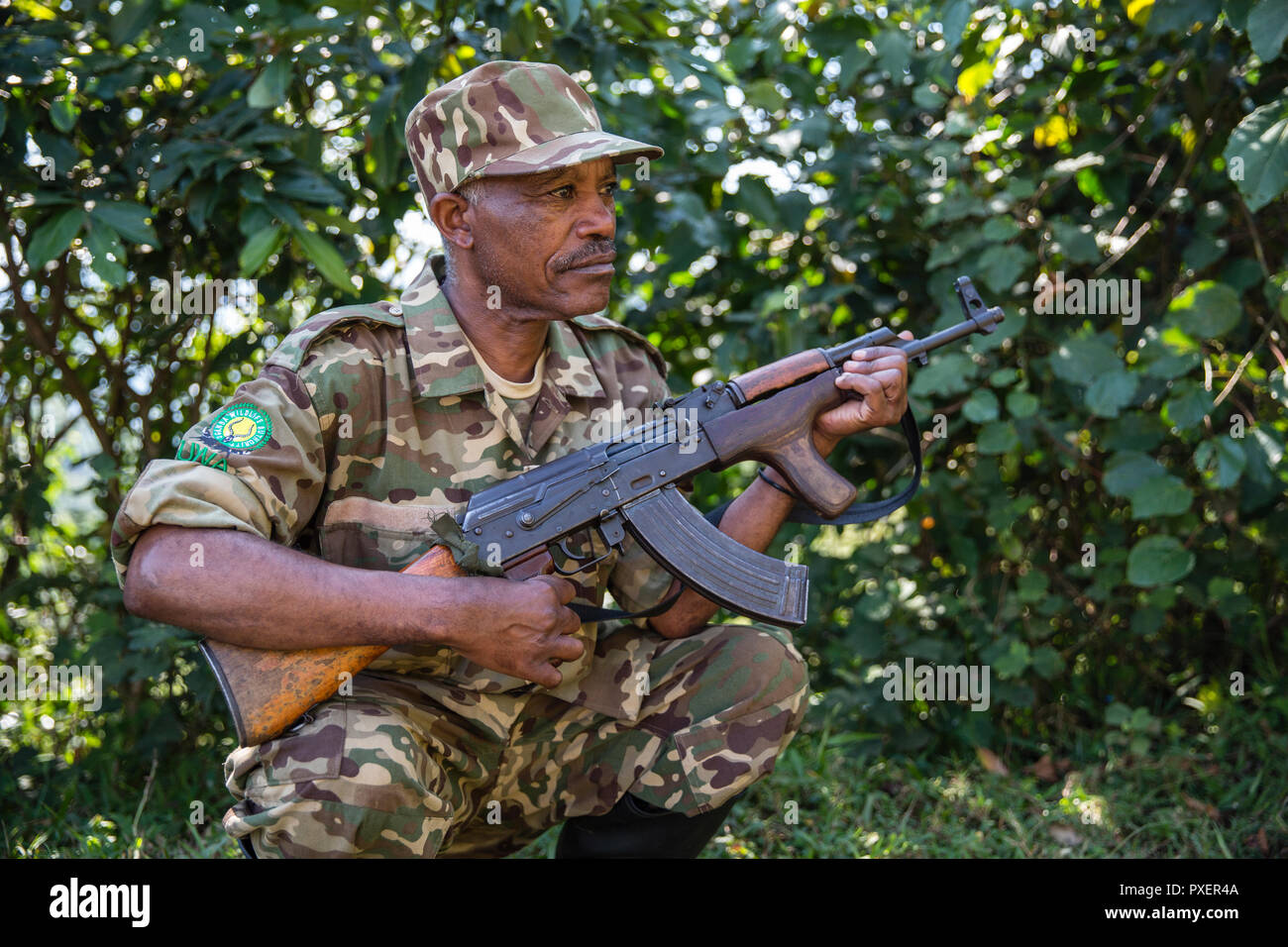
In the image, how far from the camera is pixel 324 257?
2.93 m

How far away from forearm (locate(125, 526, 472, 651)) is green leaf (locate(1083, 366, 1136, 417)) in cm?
210

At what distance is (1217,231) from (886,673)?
5.84 feet

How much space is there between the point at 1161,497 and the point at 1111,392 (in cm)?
A: 33

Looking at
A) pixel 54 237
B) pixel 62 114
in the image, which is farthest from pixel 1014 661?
pixel 62 114

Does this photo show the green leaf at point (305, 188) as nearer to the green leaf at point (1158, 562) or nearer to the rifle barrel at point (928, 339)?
the rifle barrel at point (928, 339)

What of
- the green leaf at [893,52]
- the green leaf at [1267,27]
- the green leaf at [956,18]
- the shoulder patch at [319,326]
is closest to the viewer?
the shoulder patch at [319,326]

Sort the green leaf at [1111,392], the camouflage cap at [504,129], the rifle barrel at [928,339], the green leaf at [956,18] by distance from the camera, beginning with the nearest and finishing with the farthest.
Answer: the camouflage cap at [504,129], the rifle barrel at [928,339], the green leaf at [956,18], the green leaf at [1111,392]

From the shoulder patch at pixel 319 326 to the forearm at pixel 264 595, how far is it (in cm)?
40

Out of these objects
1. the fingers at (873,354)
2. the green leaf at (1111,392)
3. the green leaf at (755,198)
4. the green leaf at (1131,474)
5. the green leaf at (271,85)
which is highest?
the green leaf at (271,85)

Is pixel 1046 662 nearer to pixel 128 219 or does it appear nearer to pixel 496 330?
pixel 496 330

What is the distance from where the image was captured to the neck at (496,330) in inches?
100

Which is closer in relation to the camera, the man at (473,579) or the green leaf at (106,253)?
the man at (473,579)

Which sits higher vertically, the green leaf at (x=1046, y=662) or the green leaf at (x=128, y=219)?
the green leaf at (x=128, y=219)

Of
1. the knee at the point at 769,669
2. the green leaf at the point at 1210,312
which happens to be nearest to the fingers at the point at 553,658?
the knee at the point at 769,669
